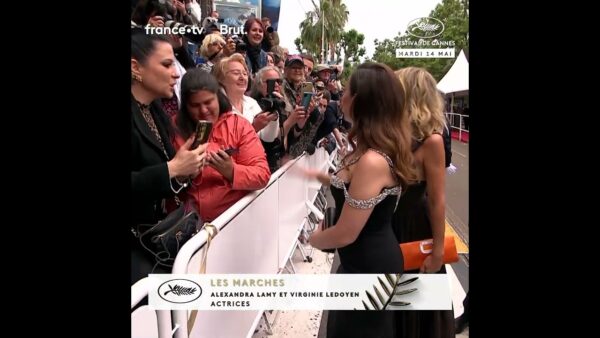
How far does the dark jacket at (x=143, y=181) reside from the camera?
1.22 m

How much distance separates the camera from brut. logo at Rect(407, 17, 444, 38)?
4.70 ft

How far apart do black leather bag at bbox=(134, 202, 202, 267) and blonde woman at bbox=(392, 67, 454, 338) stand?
2.53 ft

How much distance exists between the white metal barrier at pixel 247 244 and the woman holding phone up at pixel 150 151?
162 millimetres

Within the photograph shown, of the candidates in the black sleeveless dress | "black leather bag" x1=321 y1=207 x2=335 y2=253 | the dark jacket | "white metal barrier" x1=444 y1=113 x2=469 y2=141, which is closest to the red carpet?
"white metal barrier" x1=444 y1=113 x2=469 y2=141

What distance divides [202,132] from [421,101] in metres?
0.79

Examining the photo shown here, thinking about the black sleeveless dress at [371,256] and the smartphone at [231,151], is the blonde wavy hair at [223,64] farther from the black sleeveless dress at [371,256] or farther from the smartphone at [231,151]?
the black sleeveless dress at [371,256]

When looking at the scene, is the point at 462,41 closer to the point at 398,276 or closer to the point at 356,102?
the point at 356,102

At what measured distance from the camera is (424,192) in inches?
59.4

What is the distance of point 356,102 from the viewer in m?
1.31

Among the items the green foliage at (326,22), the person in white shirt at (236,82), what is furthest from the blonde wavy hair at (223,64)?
the green foliage at (326,22)

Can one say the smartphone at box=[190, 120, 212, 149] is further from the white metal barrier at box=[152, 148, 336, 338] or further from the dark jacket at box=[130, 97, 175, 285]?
the white metal barrier at box=[152, 148, 336, 338]
